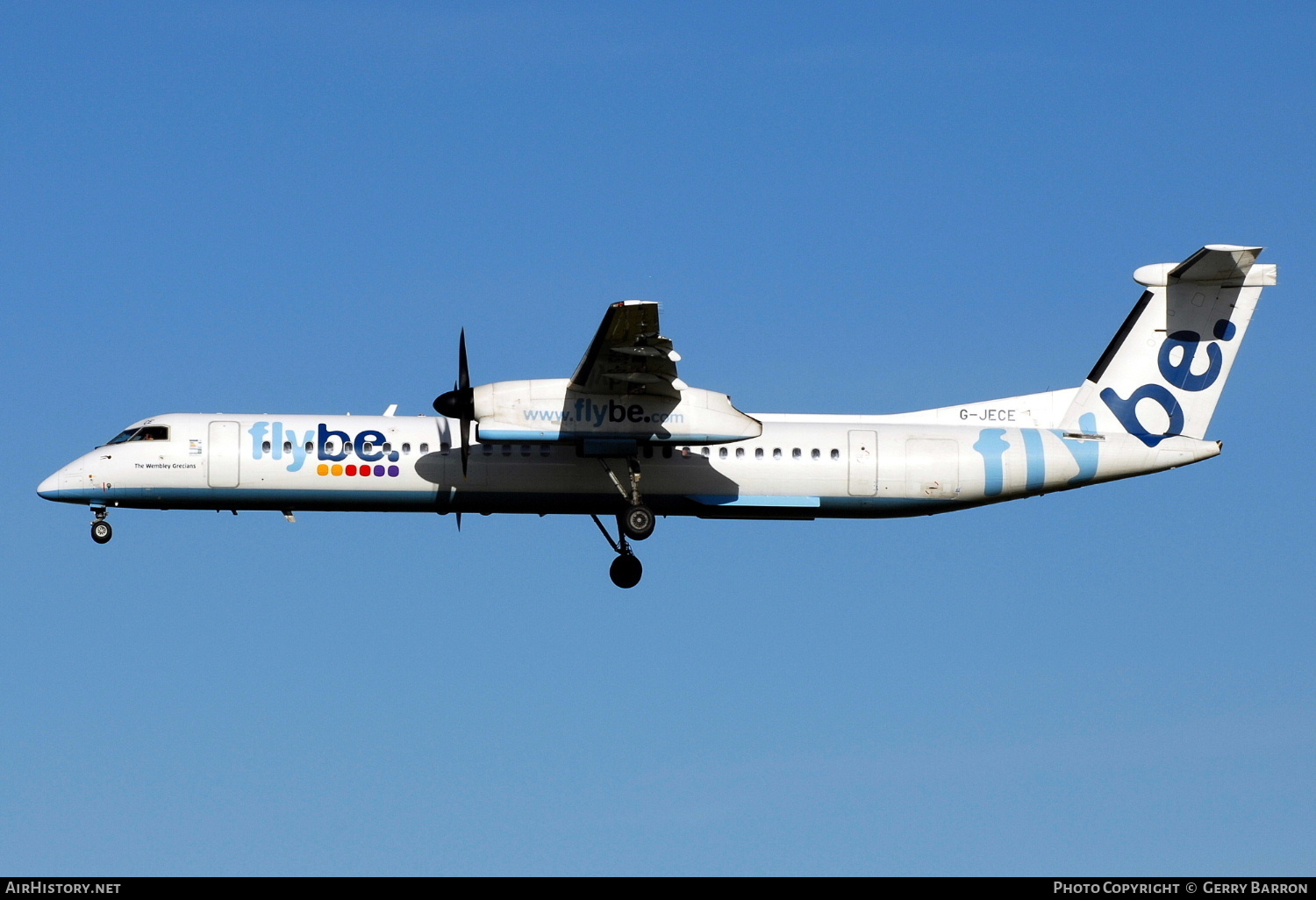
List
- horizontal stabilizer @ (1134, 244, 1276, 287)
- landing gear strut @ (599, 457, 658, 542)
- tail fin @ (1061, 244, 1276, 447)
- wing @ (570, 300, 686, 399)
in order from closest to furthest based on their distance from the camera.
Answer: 1. wing @ (570, 300, 686, 399)
2. landing gear strut @ (599, 457, 658, 542)
3. horizontal stabilizer @ (1134, 244, 1276, 287)
4. tail fin @ (1061, 244, 1276, 447)

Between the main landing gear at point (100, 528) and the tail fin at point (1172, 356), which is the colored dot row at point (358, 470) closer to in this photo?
the main landing gear at point (100, 528)

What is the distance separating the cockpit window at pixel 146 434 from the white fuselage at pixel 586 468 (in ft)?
0.31

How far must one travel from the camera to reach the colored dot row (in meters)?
25.6

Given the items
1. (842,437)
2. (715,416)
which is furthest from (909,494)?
(715,416)

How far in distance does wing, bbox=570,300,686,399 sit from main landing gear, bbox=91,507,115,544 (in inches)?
315

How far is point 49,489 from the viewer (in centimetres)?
2569

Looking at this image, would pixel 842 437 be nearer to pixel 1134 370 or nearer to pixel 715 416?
pixel 715 416

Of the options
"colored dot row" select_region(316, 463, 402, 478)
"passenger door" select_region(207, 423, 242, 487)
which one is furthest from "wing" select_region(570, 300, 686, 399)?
"passenger door" select_region(207, 423, 242, 487)

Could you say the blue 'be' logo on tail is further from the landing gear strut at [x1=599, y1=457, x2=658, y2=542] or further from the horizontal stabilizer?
the landing gear strut at [x1=599, y1=457, x2=658, y2=542]

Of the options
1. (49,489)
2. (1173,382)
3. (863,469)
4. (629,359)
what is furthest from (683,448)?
(49,489)
